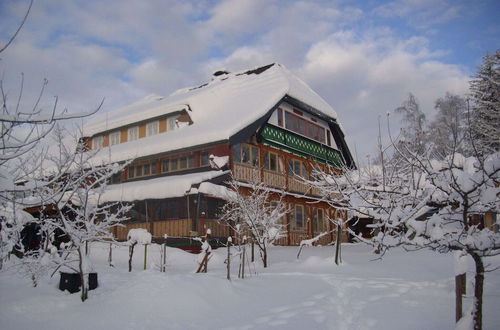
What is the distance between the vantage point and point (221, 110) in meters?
22.1

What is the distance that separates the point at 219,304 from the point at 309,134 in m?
18.2

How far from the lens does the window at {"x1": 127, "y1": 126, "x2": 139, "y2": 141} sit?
2467 centimetres

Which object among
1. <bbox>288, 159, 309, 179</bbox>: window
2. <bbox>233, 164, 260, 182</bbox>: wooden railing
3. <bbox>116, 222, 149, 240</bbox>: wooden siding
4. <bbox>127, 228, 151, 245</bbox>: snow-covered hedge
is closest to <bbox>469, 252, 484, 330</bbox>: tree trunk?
<bbox>127, 228, 151, 245</bbox>: snow-covered hedge

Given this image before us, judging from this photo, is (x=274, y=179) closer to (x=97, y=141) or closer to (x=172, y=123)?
(x=172, y=123)

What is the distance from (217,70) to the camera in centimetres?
3058

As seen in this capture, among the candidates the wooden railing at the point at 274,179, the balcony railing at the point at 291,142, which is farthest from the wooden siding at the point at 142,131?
the wooden railing at the point at 274,179

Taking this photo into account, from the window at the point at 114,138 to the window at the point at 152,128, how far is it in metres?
2.43

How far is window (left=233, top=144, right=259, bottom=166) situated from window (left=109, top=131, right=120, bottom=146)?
879 cm

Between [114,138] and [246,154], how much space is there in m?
9.34

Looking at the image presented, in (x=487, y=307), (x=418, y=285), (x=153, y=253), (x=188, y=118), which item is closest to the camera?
(x=487, y=307)

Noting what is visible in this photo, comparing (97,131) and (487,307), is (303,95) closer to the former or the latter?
(97,131)

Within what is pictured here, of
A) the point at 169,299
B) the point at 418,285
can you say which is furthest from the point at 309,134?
the point at 169,299

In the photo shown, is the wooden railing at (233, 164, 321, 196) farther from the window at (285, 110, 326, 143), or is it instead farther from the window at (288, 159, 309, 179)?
the window at (285, 110, 326, 143)

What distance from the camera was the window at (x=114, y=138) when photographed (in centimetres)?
2555
